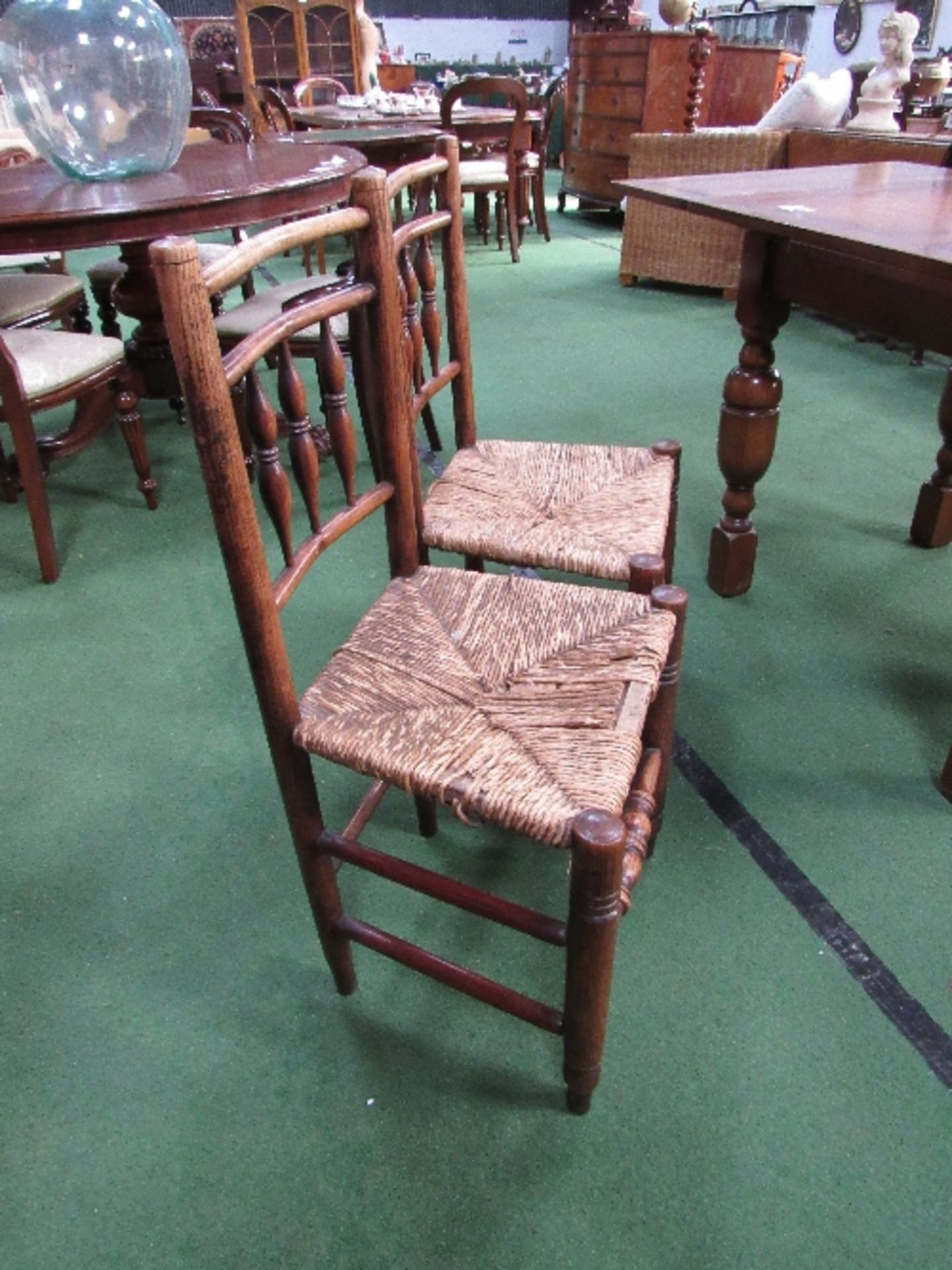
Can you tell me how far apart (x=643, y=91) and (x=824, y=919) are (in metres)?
4.73

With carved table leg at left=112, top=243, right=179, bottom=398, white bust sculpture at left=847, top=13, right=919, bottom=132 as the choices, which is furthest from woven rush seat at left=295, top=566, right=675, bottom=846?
white bust sculpture at left=847, top=13, right=919, bottom=132

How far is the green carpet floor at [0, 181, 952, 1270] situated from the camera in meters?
0.85

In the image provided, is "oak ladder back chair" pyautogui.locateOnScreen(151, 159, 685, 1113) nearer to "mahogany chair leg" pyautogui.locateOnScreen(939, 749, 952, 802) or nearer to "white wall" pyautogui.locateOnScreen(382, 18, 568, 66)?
"mahogany chair leg" pyautogui.locateOnScreen(939, 749, 952, 802)

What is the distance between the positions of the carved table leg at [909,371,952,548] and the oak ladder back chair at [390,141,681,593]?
0.77 m

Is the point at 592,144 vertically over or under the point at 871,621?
over

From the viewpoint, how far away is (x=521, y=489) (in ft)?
4.22

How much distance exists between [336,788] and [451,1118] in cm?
55

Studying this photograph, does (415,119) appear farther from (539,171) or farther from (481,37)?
(481,37)

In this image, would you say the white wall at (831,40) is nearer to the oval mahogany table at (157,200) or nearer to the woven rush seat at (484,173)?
the woven rush seat at (484,173)

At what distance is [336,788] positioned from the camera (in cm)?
136

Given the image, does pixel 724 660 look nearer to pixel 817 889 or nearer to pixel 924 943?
pixel 817 889

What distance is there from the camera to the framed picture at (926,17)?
630 centimetres

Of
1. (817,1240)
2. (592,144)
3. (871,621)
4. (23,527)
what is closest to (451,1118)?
(817,1240)

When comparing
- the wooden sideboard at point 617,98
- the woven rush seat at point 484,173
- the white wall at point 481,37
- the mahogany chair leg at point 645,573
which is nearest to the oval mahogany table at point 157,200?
the mahogany chair leg at point 645,573
